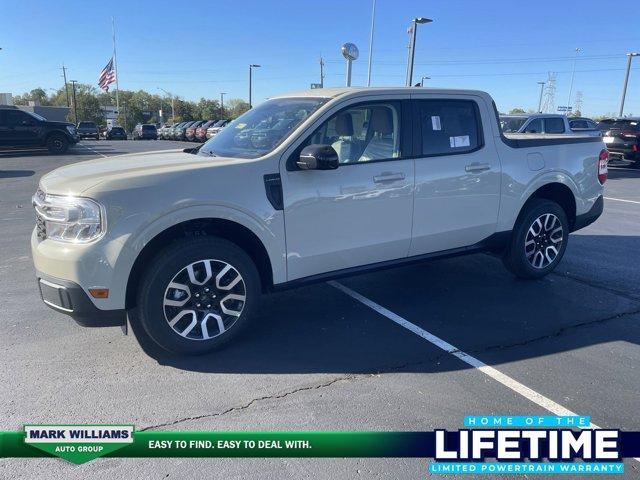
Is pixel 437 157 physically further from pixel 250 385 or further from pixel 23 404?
pixel 23 404

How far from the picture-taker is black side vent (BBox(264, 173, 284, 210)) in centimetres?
367

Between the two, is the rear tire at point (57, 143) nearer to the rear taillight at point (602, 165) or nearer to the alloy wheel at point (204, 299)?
the alloy wheel at point (204, 299)

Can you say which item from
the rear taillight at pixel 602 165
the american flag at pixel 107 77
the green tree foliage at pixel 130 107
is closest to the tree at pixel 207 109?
the green tree foliage at pixel 130 107

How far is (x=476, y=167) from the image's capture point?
4648 mm

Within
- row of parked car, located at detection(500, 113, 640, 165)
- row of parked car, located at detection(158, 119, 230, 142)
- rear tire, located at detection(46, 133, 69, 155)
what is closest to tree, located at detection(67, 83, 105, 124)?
row of parked car, located at detection(158, 119, 230, 142)

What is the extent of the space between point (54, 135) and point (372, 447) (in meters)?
22.6

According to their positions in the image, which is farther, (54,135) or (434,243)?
(54,135)

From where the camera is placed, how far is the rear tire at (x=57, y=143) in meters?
21.3

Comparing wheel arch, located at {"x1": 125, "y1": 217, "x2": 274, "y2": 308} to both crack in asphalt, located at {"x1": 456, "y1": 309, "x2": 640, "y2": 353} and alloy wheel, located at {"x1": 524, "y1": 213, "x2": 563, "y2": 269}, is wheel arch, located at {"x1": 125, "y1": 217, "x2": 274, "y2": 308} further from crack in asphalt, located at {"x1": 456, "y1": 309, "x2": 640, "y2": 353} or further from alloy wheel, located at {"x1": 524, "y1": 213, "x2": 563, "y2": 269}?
alloy wheel, located at {"x1": 524, "y1": 213, "x2": 563, "y2": 269}

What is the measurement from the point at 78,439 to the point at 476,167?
12.4ft

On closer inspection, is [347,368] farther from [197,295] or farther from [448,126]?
[448,126]

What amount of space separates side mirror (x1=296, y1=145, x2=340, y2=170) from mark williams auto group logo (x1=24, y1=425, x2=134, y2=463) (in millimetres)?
2052

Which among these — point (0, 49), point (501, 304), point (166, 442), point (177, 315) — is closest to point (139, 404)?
point (166, 442)

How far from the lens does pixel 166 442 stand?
8.96 feet
